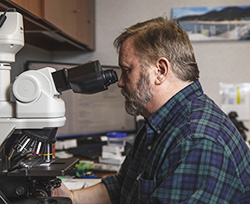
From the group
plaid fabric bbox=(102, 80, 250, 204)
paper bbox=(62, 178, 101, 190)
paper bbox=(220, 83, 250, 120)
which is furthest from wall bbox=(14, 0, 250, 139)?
plaid fabric bbox=(102, 80, 250, 204)

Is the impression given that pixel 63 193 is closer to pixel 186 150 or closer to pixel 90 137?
pixel 186 150

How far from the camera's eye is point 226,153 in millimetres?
865

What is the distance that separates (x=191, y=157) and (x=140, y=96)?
31 cm

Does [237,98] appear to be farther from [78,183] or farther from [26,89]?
[26,89]

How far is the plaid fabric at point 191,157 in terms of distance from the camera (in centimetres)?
84

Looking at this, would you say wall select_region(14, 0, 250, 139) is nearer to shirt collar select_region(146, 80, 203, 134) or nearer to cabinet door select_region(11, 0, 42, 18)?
cabinet door select_region(11, 0, 42, 18)

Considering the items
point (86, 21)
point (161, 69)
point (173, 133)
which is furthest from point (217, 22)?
point (173, 133)

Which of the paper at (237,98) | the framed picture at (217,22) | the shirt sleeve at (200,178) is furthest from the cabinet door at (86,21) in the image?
the shirt sleeve at (200,178)

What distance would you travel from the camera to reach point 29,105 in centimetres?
87

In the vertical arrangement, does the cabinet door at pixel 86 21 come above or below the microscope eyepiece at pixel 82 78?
above

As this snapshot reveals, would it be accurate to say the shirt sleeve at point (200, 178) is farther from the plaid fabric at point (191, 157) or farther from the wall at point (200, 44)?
the wall at point (200, 44)

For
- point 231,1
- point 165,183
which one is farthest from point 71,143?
point 231,1

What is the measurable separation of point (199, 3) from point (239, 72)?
609mm

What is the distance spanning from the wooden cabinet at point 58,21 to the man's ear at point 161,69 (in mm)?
520
